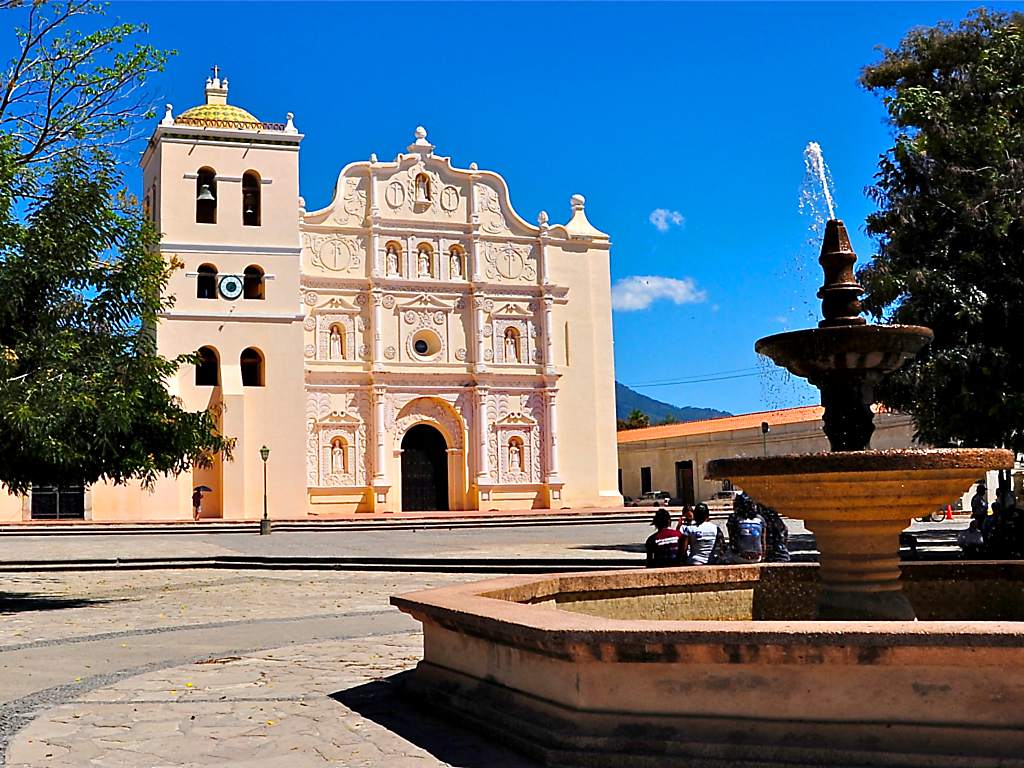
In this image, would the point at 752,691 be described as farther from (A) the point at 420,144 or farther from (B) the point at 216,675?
(A) the point at 420,144

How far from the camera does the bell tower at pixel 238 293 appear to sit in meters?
33.0

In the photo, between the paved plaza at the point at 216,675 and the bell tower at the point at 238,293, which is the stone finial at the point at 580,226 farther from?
the paved plaza at the point at 216,675

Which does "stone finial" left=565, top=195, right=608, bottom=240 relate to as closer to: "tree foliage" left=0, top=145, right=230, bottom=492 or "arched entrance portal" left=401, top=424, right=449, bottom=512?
"arched entrance portal" left=401, top=424, right=449, bottom=512

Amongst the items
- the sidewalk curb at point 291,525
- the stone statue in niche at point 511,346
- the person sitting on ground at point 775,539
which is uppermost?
the stone statue in niche at point 511,346

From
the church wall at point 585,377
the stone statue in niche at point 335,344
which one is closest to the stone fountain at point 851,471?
the stone statue in niche at point 335,344

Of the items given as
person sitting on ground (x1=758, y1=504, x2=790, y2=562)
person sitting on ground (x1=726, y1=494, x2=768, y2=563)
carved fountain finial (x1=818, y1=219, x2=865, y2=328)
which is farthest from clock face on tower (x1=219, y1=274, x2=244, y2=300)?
carved fountain finial (x1=818, y1=219, x2=865, y2=328)

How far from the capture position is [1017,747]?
4.15 m

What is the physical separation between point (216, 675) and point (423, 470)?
29.7 metres

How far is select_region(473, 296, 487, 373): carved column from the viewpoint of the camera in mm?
37469

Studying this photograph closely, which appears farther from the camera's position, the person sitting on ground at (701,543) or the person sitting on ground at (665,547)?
the person sitting on ground at (701,543)

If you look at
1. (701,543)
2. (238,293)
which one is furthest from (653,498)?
(701,543)

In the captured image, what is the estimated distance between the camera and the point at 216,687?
687 centimetres

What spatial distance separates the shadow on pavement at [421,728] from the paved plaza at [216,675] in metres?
0.01

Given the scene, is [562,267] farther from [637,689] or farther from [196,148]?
[637,689]
